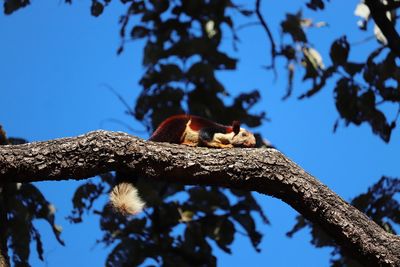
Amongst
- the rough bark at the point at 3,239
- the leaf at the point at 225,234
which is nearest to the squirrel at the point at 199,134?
the rough bark at the point at 3,239

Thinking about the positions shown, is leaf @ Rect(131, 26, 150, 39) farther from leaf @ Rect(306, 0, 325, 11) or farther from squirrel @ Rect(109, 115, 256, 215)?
squirrel @ Rect(109, 115, 256, 215)

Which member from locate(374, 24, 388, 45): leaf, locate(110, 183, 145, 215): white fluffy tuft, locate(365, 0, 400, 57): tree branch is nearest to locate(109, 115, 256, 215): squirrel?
locate(110, 183, 145, 215): white fluffy tuft

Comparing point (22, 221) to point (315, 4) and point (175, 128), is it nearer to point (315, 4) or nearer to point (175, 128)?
point (175, 128)

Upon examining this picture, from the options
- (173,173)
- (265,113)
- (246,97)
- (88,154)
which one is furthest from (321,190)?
(246,97)

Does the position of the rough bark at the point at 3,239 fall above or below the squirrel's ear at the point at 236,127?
below

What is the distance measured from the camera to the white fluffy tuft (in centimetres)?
369

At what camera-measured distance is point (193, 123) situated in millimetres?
4562

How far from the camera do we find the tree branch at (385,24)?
5562 mm

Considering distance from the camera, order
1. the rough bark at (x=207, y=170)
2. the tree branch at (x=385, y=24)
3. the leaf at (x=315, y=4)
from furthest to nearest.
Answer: the leaf at (x=315, y=4)
the tree branch at (x=385, y=24)
the rough bark at (x=207, y=170)

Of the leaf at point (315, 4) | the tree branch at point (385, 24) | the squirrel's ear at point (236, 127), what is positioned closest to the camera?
the squirrel's ear at point (236, 127)

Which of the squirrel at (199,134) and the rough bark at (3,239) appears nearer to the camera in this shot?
the rough bark at (3,239)

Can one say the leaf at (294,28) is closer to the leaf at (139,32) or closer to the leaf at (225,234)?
the leaf at (139,32)

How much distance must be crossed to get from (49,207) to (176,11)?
2.92m

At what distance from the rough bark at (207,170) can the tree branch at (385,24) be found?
2457 mm
